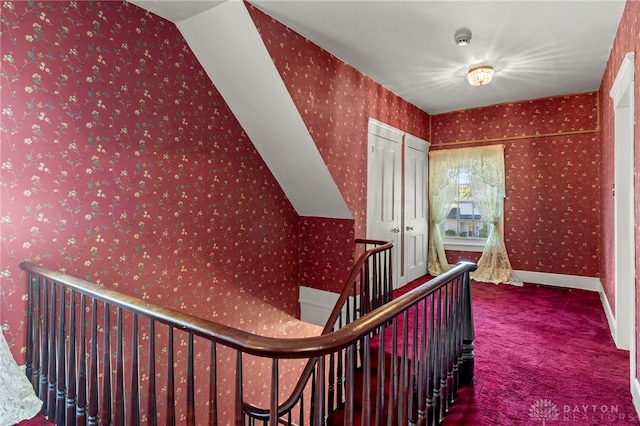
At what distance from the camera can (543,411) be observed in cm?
209

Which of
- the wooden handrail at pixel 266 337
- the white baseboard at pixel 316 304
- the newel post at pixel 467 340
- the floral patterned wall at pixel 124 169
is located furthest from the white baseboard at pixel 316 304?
the wooden handrail at pixel 266 337

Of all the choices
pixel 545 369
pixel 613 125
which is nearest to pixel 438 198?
pixel 613 125

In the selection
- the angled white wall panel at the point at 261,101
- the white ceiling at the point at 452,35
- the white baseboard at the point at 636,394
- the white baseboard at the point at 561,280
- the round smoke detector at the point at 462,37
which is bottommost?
the white baseboard at the point at 636,394

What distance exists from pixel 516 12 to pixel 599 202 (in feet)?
9.89

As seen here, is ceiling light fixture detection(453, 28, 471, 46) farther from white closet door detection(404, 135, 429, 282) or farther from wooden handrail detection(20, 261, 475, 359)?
wooden handrail detection(20, 261, 475, 359)

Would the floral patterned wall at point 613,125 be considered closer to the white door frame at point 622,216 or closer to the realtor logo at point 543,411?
the white door frame at point 622,216

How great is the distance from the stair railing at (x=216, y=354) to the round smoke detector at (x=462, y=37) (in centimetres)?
196

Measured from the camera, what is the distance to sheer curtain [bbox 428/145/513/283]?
513cm

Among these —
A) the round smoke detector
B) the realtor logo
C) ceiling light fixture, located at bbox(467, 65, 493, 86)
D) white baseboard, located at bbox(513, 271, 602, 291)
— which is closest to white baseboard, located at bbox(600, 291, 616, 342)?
white baseboard, located at bbox(513, 271, 602, 291)

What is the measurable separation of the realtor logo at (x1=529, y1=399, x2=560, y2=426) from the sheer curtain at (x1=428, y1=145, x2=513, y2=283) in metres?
3.07

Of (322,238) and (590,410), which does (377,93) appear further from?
(590,410)

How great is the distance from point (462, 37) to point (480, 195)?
285 cm

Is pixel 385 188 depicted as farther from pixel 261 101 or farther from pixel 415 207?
pixel 261 101

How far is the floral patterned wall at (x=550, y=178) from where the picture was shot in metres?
4.61
